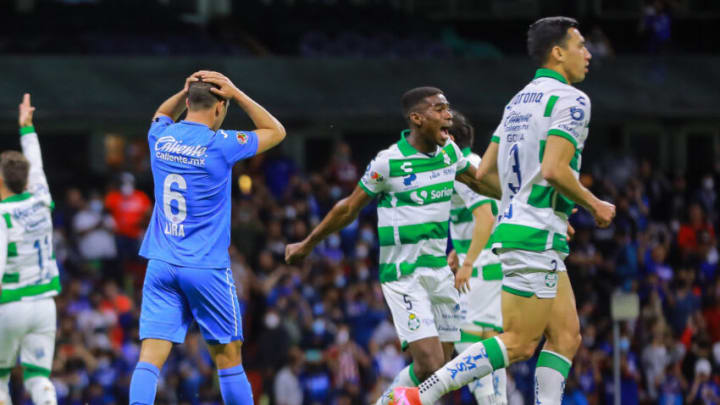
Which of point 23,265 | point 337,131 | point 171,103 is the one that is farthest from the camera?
point 337,131

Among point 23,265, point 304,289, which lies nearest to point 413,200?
point 23,265

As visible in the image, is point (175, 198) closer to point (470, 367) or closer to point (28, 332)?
point (470, 367)

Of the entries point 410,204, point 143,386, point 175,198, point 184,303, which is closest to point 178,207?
point 175,198

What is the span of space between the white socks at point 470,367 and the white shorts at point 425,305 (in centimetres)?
112

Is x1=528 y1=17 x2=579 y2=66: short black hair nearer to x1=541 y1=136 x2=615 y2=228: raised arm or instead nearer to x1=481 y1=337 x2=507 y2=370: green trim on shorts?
x1=541 y1=136 x2=615 y2=228: raised arm

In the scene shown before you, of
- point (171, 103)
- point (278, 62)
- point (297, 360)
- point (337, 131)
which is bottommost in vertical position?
point (297, 360)

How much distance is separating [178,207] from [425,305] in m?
1.94

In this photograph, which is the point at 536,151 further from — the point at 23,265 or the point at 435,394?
the point at 23,265

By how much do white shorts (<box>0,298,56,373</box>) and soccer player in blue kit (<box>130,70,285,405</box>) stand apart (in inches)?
91.9

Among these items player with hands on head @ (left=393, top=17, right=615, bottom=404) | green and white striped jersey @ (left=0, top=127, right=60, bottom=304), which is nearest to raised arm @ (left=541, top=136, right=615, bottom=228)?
player with hands on head @ (left=393, top=17, right=615, bottom=404)

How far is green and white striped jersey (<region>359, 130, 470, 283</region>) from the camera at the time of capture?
8602 millimetres

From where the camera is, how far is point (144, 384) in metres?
7.39

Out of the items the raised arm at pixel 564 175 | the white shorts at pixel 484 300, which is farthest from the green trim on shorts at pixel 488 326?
the raised arm at pixel 564 175

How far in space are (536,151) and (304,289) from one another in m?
10.7
